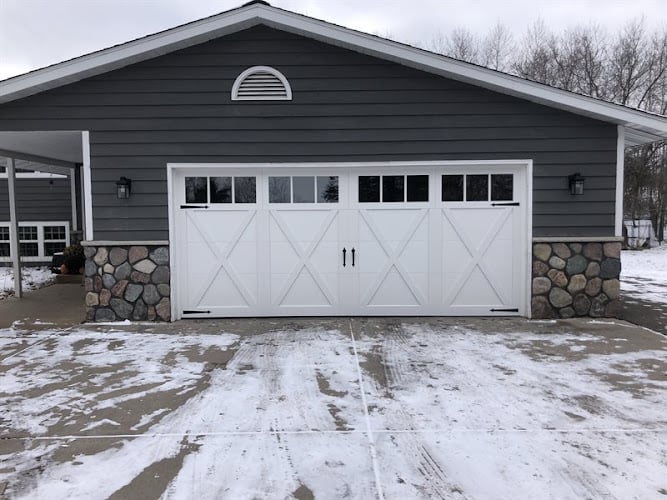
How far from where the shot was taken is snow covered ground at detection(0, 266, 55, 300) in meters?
9.51

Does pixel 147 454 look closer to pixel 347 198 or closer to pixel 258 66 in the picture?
pixel 347 198

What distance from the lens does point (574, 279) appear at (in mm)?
6520

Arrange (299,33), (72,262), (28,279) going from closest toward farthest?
(299,33), (72,262), (28,279)

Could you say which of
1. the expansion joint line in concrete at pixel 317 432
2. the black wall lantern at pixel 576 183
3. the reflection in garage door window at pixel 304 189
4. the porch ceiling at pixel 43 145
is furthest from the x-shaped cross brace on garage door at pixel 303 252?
the expansion joint line in concrete at pixel 317 432

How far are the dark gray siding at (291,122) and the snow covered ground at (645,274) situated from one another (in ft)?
10.1

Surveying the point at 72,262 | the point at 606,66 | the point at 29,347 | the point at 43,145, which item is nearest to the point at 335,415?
the point at 29,347

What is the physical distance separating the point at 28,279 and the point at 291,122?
8.09 meters

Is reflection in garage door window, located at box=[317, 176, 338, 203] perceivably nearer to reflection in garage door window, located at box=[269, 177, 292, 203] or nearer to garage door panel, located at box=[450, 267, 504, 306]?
reflection in garage door window, located at box=[269, 177, 292, 203]

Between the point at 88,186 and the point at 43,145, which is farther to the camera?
the point at 43,145

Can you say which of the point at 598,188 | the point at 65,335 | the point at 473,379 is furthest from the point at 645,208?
the point at 65,335

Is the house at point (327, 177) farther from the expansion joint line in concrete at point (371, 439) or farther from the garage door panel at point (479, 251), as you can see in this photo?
the expansion joint line in concrete at point (371, 439)

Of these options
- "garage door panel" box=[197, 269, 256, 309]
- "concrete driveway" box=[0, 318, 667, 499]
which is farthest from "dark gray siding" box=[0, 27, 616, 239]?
"concrete driveway" box=[0, 318, 667, 499]

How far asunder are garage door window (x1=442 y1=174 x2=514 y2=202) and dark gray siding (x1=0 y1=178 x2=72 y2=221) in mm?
10286

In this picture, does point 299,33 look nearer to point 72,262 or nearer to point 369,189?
point 369,189
